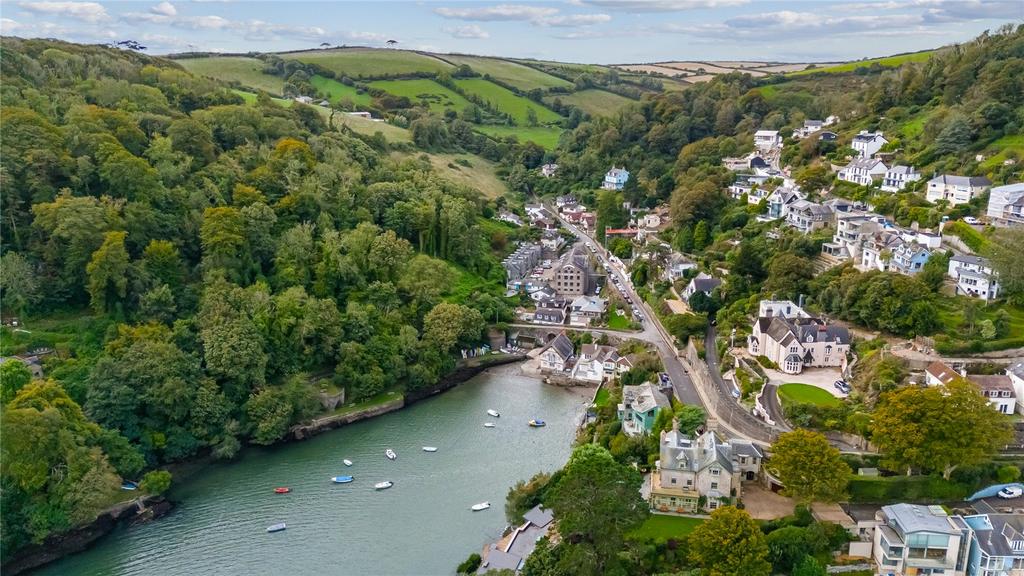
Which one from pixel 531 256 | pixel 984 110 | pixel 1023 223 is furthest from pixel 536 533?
pixel 984 110

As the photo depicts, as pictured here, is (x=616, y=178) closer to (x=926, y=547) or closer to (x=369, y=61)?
(x=369, y=61)

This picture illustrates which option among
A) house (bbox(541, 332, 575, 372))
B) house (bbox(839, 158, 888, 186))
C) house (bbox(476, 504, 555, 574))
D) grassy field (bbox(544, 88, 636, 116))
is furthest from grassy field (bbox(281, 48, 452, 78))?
house (bbox(476, 504, 555, 574))

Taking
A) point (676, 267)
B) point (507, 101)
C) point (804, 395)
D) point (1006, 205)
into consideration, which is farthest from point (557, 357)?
point (507, 101)

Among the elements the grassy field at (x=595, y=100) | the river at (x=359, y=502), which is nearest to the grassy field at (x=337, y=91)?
the grassy field at (x=595, y=100)

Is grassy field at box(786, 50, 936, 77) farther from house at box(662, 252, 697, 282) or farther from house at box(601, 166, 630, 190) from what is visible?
house at box(662, 252, 697, 282)

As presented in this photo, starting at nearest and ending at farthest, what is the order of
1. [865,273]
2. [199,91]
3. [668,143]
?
[865,273] < [199,91] < [668,143]

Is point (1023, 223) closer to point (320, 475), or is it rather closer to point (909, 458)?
point (909, 458)

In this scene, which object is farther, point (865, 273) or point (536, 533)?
point (865, 273)
